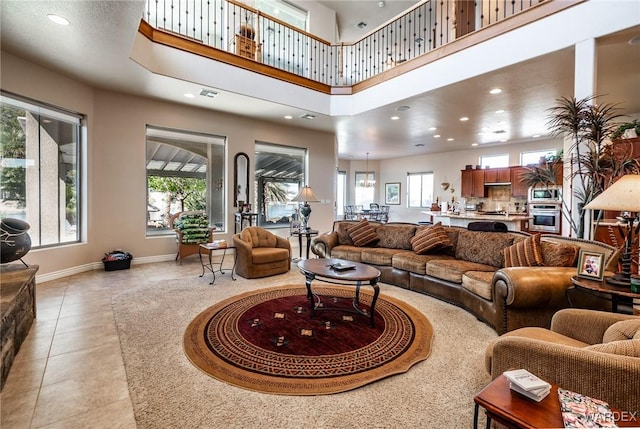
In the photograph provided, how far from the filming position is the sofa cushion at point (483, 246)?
12.0 feet

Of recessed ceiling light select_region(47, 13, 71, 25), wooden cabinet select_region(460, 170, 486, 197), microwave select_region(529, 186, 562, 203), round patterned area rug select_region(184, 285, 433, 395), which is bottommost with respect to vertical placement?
round patterned area rug select_region(184, 285, 433, 395)

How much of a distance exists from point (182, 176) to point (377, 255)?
14.5 ft

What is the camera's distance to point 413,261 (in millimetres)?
4078

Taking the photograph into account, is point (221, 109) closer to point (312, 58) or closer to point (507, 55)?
point (312, 58)

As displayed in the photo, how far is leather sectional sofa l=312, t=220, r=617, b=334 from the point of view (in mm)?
2592

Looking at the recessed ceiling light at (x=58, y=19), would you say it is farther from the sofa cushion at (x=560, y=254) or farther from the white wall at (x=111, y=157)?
the sofa cushion at (x=560, y=254)

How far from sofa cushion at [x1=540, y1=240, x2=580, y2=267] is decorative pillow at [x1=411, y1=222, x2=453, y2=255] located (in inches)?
50.0

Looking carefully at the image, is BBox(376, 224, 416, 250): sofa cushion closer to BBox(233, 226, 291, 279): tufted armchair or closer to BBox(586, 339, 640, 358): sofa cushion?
BBox(233, 226, 291, 279): tufted armchair

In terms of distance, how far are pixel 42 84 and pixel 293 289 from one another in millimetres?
4631

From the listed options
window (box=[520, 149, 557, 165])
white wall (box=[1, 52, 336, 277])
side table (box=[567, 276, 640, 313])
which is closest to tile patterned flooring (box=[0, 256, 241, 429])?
white wall (box=[1, 52, 336, 277])

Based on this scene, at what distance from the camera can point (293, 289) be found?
411 cm

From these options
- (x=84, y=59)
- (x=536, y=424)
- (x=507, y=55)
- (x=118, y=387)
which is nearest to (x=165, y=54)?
(x=84, y=59)

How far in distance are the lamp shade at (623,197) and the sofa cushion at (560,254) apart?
2.98ft

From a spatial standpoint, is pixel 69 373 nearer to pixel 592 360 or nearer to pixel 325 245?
pixel 592 360
